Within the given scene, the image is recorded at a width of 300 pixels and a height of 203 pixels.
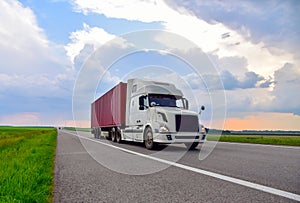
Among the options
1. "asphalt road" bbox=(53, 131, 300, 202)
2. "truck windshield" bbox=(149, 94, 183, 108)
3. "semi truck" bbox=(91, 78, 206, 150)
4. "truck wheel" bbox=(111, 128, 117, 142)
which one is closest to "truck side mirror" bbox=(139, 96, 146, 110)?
"semi truck" bbox=(91, 78, 206, 150)

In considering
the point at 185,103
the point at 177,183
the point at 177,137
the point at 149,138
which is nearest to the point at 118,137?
the point at 149,138

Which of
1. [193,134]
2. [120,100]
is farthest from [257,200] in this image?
[120,100]

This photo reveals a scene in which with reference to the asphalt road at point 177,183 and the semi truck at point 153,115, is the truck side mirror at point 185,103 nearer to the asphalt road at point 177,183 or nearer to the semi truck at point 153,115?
the semi truck at point 153,115

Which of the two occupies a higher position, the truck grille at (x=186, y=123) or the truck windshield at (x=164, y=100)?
the truck windshield at (x=164, y=100)

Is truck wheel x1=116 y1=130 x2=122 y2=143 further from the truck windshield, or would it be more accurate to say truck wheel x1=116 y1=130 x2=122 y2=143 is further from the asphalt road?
the asphalt road

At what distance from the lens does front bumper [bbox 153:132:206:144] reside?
38.6ft

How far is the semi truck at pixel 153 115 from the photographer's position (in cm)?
1205

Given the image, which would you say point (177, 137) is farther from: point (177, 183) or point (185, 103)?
point (177, 183)

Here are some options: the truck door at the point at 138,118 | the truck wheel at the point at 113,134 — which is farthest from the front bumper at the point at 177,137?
the truck wheel at the point at 113,134

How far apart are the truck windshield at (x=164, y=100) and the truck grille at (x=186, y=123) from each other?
1.34 meters

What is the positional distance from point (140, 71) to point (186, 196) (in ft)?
30.1

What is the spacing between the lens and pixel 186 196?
4457 millimetres

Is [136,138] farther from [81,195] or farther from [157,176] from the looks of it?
[81,195]

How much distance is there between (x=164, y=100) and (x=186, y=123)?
5.89 feet
